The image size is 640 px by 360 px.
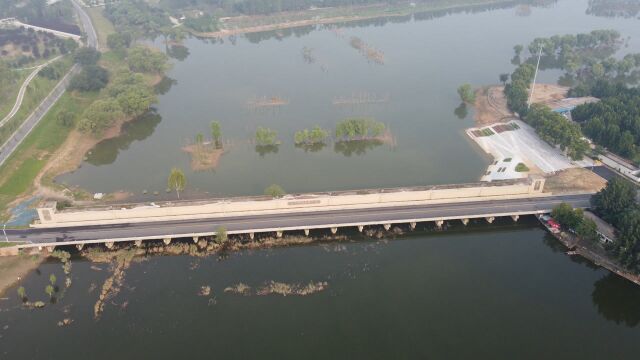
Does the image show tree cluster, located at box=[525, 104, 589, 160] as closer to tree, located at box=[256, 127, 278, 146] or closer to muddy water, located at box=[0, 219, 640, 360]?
muddy water, located at box=[0, 219, 640, 360]

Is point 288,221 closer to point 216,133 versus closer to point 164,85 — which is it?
point 216,133

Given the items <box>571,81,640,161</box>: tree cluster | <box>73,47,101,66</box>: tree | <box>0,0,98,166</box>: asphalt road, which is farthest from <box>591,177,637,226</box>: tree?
<box>73,47,101,66</box>: tree

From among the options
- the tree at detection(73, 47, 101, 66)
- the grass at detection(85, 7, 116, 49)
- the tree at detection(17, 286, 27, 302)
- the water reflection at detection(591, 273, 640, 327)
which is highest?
the grass at detection(85, 7, 116, 49)

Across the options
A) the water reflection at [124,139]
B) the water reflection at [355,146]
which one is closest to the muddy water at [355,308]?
the water reflection at [355,146]

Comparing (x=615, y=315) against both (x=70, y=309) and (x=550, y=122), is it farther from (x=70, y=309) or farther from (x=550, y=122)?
(x=70, y=309)

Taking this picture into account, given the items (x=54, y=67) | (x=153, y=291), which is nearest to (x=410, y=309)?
(x=153, y=291)

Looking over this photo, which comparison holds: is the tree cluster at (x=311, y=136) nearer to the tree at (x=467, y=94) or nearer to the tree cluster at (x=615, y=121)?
the tree at (x=467, y=94)

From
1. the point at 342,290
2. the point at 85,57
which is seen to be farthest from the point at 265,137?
the point at 85,57
